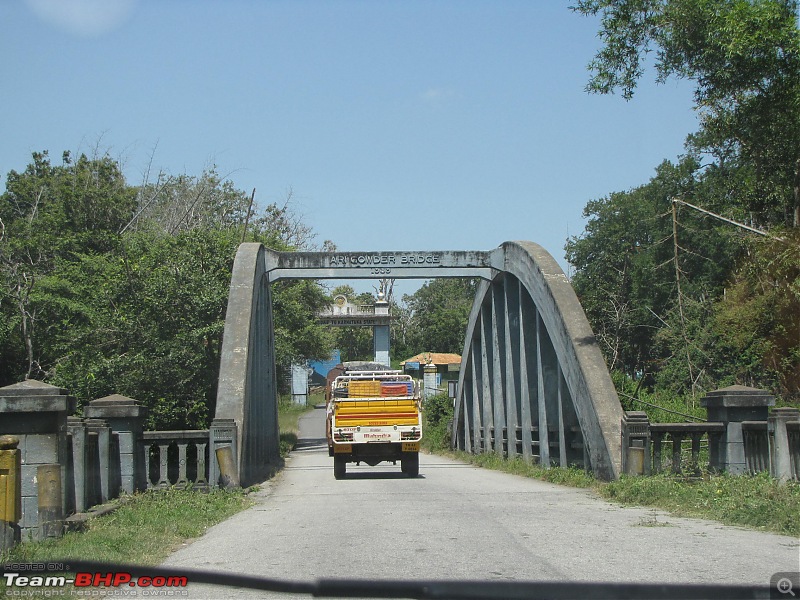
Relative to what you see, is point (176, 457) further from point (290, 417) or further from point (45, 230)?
point (290, 417)

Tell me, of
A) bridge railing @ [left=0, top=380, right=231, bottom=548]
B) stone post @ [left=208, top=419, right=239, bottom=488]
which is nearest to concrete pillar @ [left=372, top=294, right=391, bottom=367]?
bridge railing @ [left=0, top=380, right=231, bottom=548]

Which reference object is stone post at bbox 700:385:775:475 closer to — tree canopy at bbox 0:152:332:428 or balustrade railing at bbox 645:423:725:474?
balustrade railing at bbox 645:423:725:474

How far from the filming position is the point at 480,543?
27.6ft

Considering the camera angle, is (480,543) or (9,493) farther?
(480,543)

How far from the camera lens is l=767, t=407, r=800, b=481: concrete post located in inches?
480

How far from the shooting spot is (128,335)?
23.6 m

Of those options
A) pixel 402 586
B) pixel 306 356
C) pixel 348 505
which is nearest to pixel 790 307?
pixel 348 505

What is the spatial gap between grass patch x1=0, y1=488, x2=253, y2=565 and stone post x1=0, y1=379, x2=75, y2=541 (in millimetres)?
637

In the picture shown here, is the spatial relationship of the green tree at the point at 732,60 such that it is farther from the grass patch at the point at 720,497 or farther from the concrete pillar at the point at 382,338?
the concrete pillar at the point at 382,338

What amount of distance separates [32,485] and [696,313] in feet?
109

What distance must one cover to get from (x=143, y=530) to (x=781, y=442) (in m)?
8.44

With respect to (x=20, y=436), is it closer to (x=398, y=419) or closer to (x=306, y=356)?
(x=398, y=419)

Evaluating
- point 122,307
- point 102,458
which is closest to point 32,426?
point 102,458

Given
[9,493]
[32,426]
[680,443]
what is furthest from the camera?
[680,443]
